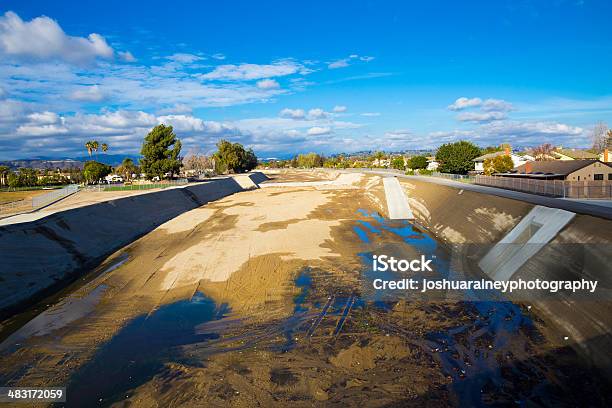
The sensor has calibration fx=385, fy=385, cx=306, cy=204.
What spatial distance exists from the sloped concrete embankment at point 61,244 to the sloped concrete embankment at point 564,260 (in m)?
22.5

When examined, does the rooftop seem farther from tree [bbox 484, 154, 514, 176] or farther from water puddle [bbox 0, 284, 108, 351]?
water puddle [bbox 0, 284, 108, 351]

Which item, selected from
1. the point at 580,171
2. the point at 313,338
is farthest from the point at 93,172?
the point at 580,171

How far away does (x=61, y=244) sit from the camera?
2559 cm

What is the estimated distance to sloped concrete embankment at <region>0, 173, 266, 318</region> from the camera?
19266 millimetres

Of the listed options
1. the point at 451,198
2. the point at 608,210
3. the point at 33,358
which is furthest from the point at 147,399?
A: the point at 451,198

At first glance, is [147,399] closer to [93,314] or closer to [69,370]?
[69,370]

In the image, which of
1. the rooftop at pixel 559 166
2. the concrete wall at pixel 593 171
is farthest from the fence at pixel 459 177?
the concrete wall at pixel 593 171

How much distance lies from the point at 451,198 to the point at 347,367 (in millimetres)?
33358

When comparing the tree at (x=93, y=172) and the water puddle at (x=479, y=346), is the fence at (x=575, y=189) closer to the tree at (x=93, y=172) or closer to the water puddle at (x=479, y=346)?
the water puddle at (x=479, y=346)

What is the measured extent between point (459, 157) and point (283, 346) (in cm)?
8607

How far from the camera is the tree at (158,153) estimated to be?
261 ft

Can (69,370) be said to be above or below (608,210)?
below

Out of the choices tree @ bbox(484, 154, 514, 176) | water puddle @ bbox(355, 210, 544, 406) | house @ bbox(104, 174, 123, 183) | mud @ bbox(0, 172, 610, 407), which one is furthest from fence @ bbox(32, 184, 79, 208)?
tree @ bbox(484, 154, 514, 176)

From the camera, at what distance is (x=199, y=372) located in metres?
11.7
